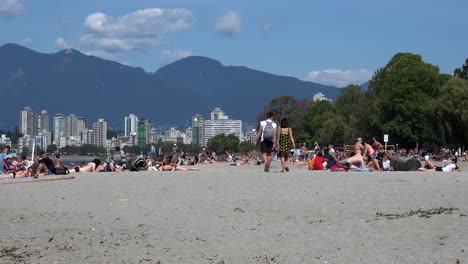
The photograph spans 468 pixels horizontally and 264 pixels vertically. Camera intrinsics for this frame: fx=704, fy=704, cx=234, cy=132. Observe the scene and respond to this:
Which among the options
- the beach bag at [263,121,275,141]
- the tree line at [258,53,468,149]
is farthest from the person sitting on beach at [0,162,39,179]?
the tree line at [258,53,468,149]

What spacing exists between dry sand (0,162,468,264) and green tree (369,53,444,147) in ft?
195

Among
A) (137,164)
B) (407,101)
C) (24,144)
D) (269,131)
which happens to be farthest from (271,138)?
(24,144)

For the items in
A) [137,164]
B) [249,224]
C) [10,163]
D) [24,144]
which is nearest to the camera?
[249,224]

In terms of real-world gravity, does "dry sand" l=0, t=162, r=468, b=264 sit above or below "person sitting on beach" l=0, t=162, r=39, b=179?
below

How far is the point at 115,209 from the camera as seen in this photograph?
11.7m

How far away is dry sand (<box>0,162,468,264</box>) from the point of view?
815 centimetres

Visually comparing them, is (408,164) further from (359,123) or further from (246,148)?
(246,148)

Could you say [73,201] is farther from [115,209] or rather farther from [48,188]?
[48,188]

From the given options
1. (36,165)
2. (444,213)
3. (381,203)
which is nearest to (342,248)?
(444,213)

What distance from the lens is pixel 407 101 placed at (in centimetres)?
7300

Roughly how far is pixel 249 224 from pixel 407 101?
65886 mm

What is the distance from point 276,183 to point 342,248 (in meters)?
6.23

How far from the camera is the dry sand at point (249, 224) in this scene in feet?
26.7

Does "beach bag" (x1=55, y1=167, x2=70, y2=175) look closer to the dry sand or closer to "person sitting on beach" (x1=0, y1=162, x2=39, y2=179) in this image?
Answer: "person sitting on beach" (x1=0, y1=162, x2=39, y2=179)
